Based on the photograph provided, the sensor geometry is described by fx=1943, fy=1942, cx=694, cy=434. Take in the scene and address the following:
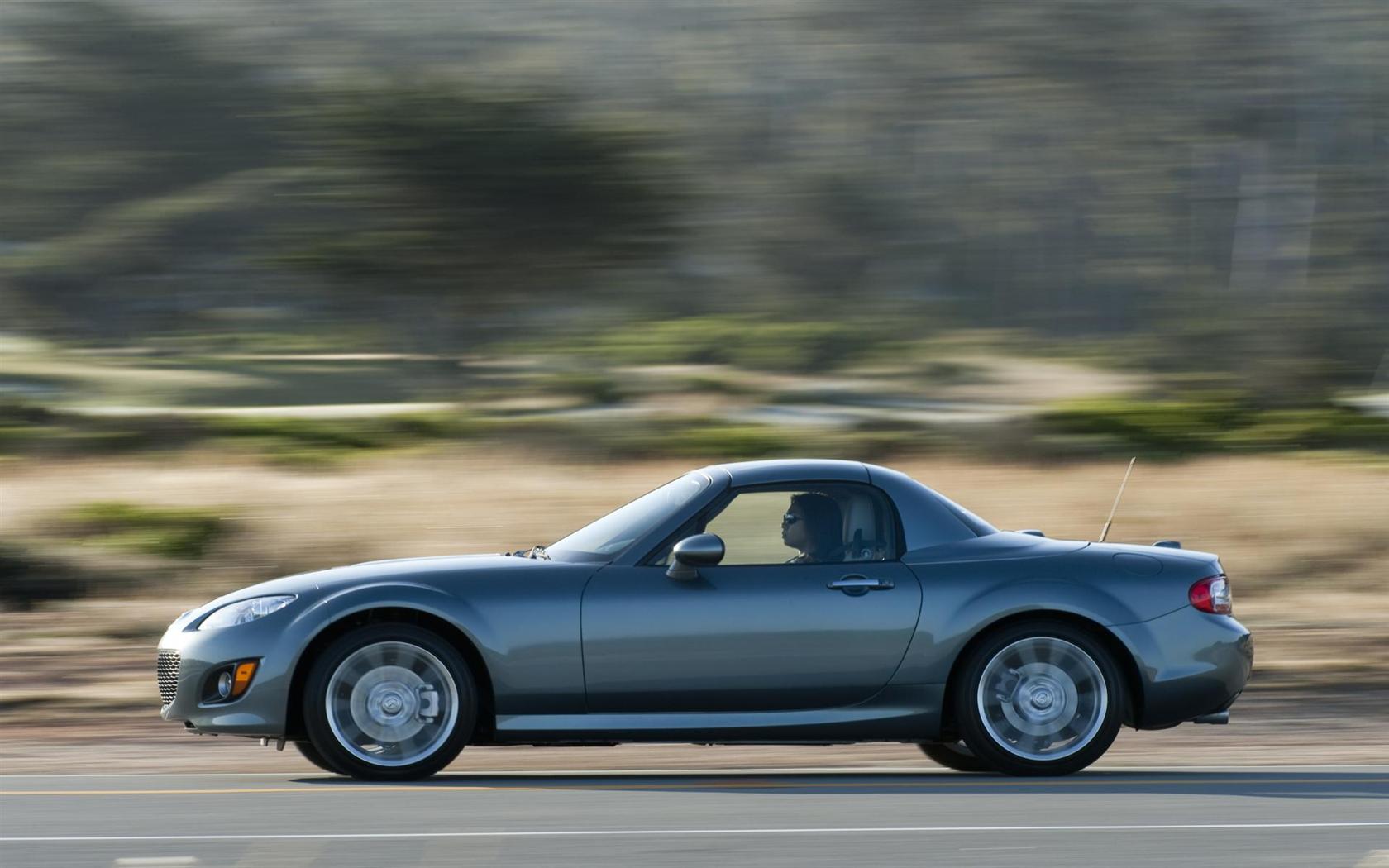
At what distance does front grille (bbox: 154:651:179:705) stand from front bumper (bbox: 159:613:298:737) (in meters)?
0.01

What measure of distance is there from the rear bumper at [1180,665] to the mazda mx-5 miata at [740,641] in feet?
0.03

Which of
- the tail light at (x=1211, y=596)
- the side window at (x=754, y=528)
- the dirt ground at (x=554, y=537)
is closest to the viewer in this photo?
the side window at (x=754, y=528)

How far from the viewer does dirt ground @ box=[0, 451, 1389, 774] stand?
1009 cm

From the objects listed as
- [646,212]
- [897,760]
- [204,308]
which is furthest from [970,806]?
Answer: [204,308]

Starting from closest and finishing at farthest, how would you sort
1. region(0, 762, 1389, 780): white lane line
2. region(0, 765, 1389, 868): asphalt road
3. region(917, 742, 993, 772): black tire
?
region(0, 765, 1389, 868): asphalt road → region(0, 762, 1389, 780): white lane line → region(917, 742, 993, 772): black tire

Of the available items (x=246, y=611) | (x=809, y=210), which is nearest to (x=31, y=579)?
(x=246, y=611)

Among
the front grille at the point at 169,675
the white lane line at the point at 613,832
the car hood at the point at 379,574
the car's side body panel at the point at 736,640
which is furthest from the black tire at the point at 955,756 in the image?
the front grille at the point at 169,675

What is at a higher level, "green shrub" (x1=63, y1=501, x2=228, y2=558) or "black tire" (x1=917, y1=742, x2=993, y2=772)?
"green shrub" (x1=63, y1=501, x2=228, y2=558)

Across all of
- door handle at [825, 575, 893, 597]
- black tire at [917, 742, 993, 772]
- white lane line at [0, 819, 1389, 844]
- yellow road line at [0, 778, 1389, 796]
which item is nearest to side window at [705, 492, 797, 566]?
door handle at [825, 575, 893, 597]

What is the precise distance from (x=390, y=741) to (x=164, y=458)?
1700 cm

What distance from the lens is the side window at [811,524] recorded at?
8.27 m

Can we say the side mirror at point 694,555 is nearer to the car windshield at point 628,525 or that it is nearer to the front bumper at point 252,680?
the car windshield at point 628,525

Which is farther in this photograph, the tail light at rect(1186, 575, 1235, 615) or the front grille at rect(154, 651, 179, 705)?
the tail light at rect(1186, 575, 1235, 615)

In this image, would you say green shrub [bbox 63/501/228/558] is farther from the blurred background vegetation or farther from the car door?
the car door
